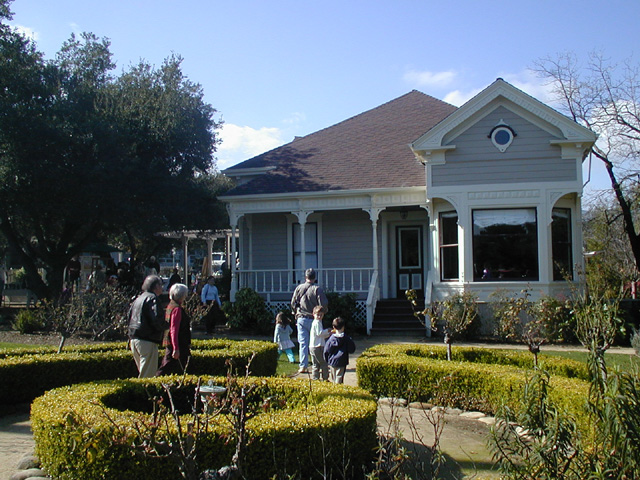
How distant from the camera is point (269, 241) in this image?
20422 millimetres

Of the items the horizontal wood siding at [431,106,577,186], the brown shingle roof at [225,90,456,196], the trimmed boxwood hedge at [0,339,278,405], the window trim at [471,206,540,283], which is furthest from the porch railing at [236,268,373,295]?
the trimmed boxwood hedge at [0,339,278,405]

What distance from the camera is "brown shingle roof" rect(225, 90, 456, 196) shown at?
18766mm

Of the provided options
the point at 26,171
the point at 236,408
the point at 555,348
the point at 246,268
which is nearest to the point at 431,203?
the point at 555,348

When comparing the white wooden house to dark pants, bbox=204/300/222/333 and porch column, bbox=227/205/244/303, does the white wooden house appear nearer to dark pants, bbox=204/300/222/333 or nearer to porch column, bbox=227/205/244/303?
porch column, bbox=227/205/244/303

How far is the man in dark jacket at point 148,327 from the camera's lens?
7.65 meters

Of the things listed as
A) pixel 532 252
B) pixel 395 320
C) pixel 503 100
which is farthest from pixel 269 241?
pixel 503 100

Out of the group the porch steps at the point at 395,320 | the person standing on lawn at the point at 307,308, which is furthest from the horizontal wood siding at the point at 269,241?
the person standing on lawn at the point at 307,308

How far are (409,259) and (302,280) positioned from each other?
343 cm

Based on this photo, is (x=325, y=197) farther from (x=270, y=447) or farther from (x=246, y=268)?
(x=270, y=447)

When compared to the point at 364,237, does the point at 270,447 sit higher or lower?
lower

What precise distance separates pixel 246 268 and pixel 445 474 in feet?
49.6

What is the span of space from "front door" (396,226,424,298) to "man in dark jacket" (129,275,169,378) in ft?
40.4

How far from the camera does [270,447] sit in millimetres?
5141

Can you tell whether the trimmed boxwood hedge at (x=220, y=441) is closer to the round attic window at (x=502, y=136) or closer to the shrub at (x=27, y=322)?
the round attic window at (x=502, y=136)
